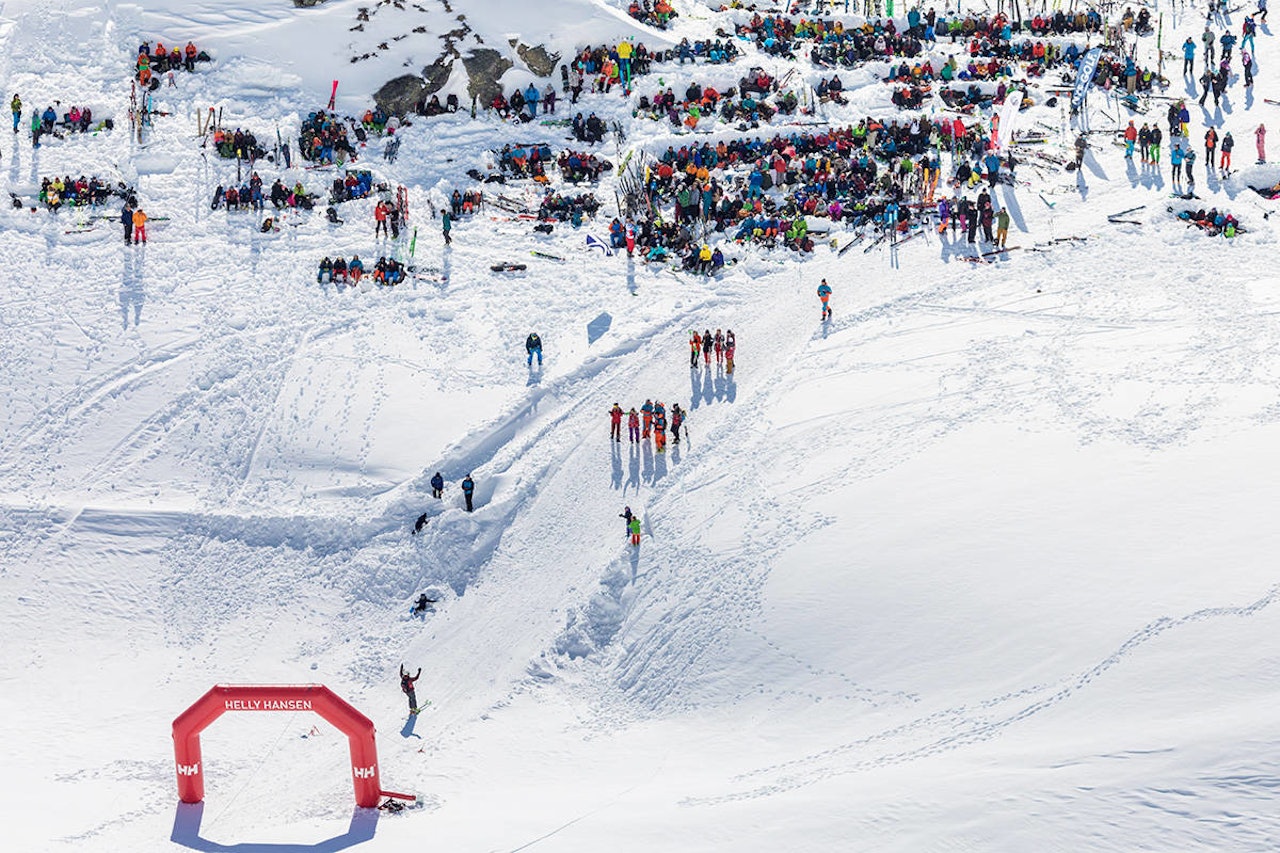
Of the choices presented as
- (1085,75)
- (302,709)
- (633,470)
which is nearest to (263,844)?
(302,709)

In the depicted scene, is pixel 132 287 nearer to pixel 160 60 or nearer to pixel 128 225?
pixel 128 225

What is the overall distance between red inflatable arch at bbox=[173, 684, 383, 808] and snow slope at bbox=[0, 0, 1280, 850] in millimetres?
1063

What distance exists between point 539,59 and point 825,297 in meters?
15.6

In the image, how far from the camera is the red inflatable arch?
93.8ft

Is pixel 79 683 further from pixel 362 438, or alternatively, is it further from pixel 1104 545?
pixel 1104 545

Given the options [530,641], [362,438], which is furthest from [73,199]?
[530,641]

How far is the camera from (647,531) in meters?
35.4

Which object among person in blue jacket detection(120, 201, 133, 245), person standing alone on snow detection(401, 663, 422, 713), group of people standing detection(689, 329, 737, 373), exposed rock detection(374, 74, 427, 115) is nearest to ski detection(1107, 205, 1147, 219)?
group of people standing detection(689, 329, 737, 373)

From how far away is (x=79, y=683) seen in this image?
33.7 m

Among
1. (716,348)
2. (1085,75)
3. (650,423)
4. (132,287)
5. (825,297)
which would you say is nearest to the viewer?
(650,423)

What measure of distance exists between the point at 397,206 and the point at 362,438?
9.12m

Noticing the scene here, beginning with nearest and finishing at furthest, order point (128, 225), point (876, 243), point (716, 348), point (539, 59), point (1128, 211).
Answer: point (716, 348) → point (876, 243) → point (1128, 211) → point (128, 225) → point (539, 59)

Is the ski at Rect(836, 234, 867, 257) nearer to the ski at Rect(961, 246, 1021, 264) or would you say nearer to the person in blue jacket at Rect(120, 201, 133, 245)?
the ski at Rect(961, 246, 1021, 264)

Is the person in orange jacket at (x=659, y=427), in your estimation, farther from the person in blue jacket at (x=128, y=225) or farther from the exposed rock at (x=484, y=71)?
the exposed rock at (x=484, y=71)
